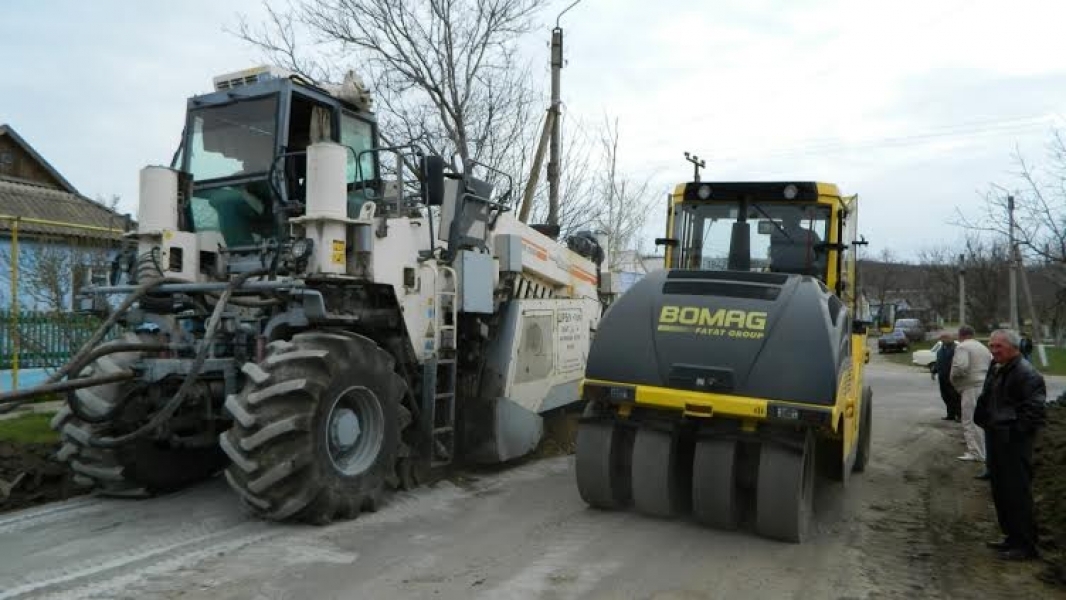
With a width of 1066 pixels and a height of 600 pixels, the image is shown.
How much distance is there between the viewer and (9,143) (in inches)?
1119

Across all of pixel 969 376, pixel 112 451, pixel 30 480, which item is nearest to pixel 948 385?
pixel 969 376

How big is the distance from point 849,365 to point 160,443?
540cm

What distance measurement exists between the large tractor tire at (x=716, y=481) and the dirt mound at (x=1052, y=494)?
6.43ft

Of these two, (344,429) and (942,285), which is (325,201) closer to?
(344,429)

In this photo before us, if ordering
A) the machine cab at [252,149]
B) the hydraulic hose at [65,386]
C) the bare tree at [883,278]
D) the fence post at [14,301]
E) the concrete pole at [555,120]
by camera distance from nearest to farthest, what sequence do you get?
the hydraulic hose at [65,386], the machine cab at [252,149], the fence post at [14,301], the concrete pole at [555,120], the bare tree at [883,278]

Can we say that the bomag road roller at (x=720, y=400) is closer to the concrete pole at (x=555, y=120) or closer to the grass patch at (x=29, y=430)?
the grass patch at (x=29, y=430)

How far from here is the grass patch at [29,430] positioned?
27.0 feet

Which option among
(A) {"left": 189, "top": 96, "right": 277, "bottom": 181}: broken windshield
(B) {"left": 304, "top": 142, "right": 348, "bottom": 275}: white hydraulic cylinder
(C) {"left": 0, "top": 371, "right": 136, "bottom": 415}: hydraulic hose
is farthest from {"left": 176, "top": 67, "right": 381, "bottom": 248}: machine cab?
(C) {"left": 0, "top": 371, "right": 136, "bottom": 415}: hydraulic hose

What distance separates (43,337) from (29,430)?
12.9 ft

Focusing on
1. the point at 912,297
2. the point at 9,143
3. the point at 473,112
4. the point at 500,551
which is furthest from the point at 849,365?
the point at 912,297

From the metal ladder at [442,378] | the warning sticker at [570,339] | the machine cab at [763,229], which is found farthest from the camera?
the warning sticker at [570,339]

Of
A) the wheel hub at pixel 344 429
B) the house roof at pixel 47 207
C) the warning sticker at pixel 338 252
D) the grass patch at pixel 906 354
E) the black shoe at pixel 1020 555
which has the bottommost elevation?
the grass patch at pixel 906 354

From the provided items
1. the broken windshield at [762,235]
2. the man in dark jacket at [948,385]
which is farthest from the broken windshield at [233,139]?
the man in dark jacket at [948,385]

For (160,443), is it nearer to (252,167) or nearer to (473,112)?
(252,167)
